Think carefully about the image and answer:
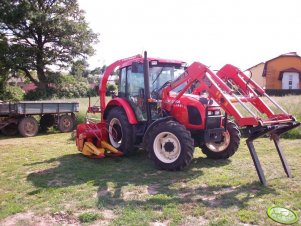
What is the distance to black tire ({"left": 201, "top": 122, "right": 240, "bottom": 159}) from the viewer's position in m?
7.48

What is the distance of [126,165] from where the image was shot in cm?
733

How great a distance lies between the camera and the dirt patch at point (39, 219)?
427cm

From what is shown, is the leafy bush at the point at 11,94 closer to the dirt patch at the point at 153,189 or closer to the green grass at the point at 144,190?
the green grass at the point at 144,190

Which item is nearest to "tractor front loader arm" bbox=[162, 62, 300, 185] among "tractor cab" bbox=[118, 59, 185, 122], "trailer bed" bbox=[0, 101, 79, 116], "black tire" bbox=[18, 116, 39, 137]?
"tractor cab" bbox=[118, 59, 185, 122]

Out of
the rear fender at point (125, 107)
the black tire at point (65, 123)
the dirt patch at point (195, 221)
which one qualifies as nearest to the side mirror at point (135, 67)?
the rear fender at point (125, 107)

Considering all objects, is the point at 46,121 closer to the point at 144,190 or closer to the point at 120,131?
the point at 120,131

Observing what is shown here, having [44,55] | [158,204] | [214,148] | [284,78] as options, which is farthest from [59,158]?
[284,78]

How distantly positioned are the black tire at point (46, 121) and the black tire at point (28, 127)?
115 centimetres

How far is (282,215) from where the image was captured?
13.8 feet

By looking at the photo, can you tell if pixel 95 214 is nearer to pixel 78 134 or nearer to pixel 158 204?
pixel 158 204

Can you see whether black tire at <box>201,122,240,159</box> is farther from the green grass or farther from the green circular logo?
the green circular logo

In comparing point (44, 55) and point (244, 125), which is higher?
point (44, 55)

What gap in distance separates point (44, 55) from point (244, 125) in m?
27.9

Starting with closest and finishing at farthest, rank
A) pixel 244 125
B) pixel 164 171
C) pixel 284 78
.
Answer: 1. pixel 244 125
2. pixel 164 171
3. pixel 284 78
